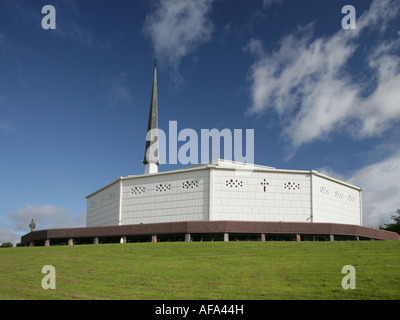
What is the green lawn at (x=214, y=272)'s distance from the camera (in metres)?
14.9

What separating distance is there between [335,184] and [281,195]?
28.4 feet

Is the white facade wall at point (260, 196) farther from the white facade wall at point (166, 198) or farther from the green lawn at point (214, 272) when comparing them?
the green lawn at point (214, 272)

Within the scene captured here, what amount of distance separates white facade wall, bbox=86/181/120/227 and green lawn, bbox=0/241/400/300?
2077 cm

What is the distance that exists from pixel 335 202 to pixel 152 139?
30.8 m

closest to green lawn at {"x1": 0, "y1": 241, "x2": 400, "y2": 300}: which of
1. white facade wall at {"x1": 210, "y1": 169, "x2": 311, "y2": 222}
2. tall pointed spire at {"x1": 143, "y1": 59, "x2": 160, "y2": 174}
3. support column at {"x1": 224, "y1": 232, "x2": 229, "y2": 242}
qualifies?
support column at {"x1": 224, "y1": 232, "x2": 229, "y2": 242}

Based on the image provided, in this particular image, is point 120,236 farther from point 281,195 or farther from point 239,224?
point 281,195

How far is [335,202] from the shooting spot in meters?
47.0

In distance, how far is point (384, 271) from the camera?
1703 centimetres

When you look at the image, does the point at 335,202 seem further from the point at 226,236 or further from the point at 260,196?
the point at 226,236

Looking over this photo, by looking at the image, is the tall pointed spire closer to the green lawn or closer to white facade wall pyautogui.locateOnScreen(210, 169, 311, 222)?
white facade wall pyautogui.locateOnScreen(210, 169, 311, 222)

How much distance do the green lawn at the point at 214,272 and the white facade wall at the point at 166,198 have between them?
14905 millimetres

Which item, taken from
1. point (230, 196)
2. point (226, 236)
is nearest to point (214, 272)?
point (226, 236)

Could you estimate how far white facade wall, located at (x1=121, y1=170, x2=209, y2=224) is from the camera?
42281 millimetres
